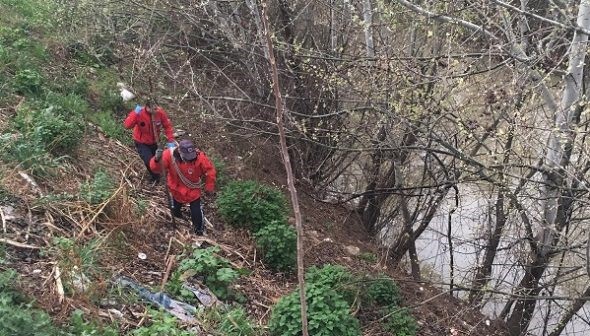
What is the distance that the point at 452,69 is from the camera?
6.61 metres

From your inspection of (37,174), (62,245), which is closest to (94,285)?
(62,245)

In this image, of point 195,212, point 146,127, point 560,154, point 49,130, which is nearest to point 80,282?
point 195,212

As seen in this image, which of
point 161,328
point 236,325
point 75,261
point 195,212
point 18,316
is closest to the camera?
point 18,316

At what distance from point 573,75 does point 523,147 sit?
91 centimetres

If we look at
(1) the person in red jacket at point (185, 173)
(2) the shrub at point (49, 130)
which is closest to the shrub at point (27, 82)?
(2) the shrub at point (49, 130)

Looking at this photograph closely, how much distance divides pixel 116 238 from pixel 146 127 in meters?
1.80

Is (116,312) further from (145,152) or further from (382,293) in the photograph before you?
(382,293)

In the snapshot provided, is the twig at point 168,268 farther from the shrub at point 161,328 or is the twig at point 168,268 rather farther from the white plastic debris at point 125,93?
the white plastic debris at point 125,93

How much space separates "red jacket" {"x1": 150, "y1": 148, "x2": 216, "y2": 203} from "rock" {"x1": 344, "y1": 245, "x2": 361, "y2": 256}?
112 inches

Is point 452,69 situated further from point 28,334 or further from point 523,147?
point 28,334

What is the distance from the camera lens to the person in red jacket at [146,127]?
277 inches

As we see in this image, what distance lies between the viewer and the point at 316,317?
523 centimetres

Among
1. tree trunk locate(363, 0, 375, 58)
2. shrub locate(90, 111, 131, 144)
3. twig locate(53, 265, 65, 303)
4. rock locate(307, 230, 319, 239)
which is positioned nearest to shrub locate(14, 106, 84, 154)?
shrub locate(90, 111, 131, 144)

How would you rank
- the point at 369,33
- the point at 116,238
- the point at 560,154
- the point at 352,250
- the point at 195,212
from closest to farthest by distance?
1. the point at 116,238
2. the point at 560,154
3. the point at 195,212
4. the point at 369,33
5. the point at 352,250
